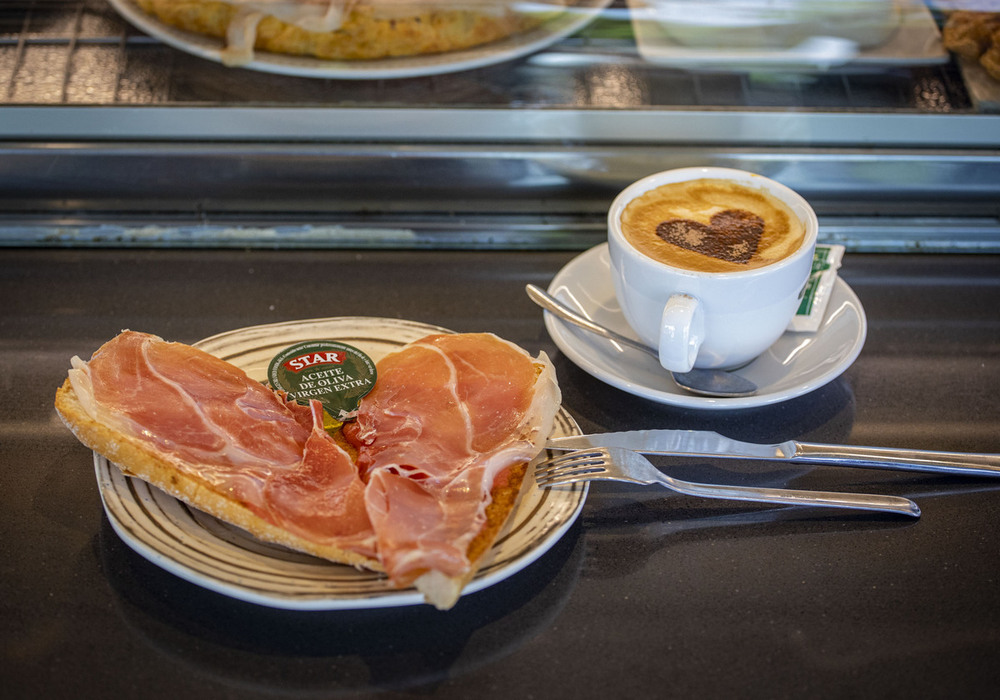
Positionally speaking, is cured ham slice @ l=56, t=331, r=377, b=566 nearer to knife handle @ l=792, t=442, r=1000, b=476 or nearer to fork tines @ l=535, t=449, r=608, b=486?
fork tines @ l=535, t=449, r=608, b=486

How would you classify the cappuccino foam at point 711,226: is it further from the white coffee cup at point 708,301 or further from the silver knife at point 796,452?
the silver knife at point 796,452

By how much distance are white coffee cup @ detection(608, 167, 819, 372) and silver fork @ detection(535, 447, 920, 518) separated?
151 millimetres

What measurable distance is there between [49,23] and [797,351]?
1.20m

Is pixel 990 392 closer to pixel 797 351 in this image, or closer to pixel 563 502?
pixel 797 351

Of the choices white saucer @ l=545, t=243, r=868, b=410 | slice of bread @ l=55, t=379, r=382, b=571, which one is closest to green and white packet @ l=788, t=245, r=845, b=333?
white saucer @ l=545, t=243, r=868, b=410

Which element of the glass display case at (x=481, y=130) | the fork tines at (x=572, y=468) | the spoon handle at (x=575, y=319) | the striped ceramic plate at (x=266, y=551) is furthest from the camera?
the glass display case at (x=481, y=130)

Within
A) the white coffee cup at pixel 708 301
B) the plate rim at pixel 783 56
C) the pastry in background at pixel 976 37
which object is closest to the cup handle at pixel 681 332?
the white coffee cup at pixel 708 301

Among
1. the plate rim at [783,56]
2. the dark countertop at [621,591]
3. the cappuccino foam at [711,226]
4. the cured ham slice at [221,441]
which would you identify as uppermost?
the plate rim at [783,56]

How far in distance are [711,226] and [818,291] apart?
0.20m

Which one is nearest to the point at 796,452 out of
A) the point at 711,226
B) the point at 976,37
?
the point at 711,226

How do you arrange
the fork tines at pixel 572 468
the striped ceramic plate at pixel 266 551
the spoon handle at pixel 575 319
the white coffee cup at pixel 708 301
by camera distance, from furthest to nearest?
the spoon handle at pixel 575 319, the white coffee cup at pixel 708 301, the fork tines at pixel 572 468, the striped ceramic plate at pixel 266 551

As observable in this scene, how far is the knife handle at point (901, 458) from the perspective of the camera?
38.0 inches

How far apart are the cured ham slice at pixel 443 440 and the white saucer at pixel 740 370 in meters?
0.12

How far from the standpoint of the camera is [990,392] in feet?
3.69
